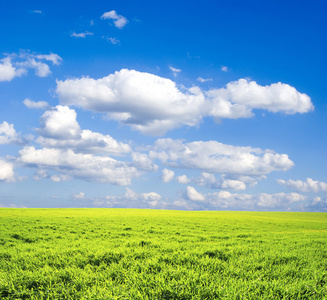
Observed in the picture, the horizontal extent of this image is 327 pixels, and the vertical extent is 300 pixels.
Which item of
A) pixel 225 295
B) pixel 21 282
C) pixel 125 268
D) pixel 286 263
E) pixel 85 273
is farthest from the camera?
pixel 286 263

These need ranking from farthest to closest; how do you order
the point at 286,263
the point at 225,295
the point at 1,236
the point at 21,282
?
the point at 1,236, the point at 286,263, the point at 21,282, the point at 225,295

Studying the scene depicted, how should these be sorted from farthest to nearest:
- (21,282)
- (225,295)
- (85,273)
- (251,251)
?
(251,251), (85,273), (21,282), (225,295)

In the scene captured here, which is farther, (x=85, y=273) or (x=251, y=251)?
Result: (x=251, y=251)

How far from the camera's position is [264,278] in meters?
7.24

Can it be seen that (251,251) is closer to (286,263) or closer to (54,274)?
(286,263)

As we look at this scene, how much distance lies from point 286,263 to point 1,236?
18135mm

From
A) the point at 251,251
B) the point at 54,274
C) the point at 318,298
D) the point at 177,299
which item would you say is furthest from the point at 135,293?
the point at 251,251

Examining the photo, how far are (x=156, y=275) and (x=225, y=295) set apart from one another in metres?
2.17

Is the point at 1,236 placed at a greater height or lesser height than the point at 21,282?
lesser

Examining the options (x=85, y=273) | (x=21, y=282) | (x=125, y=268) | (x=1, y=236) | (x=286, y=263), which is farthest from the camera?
(x=1, y=236)

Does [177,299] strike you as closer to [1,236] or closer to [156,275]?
[156,275]

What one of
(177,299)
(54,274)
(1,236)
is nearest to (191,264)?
(177,299)

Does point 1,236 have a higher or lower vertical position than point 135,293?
lower

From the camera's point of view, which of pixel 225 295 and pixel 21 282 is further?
pixel 21 282
